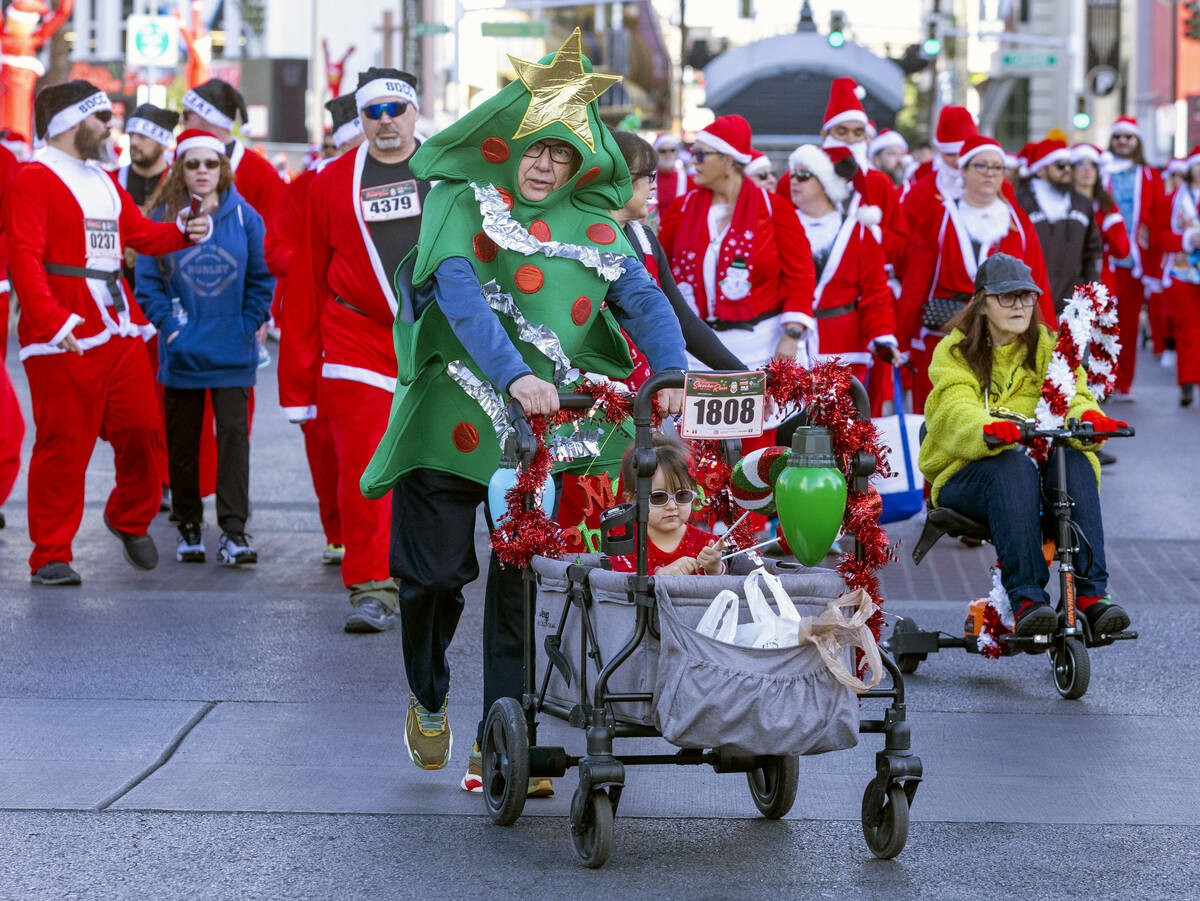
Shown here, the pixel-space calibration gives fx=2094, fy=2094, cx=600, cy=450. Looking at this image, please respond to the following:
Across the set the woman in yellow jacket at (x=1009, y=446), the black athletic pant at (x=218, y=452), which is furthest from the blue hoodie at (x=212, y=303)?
the woman in yellow jacket at (x=1009, y=446)

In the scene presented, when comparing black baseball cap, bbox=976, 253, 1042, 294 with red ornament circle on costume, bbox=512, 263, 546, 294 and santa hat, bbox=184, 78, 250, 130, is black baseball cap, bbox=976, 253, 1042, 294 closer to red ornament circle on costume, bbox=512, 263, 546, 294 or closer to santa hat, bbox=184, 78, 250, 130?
red ornament circle on costume, bbox=512, 263, 546, 294

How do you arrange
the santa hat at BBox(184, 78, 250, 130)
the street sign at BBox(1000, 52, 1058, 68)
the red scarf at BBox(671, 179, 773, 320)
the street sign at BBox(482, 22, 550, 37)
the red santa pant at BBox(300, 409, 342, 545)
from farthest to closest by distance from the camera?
the street sign at BBox(482, 22, 550, 37) < the street sign at BBox(1000, 52, 1058, 68) < the santa hat at BBox(184, 78, 250, 130) < the red scarf at BBox(671, 179, 773, 320) < the red santa pant at BBox(300, 409, 342, 545)

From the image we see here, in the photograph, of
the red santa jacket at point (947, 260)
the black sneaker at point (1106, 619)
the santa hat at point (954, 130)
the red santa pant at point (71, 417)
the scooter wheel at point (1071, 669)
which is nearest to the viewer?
the scooter wheel at point (1071, 669)

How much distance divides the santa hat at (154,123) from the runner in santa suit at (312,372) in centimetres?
161

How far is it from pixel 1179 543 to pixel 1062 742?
167 inches

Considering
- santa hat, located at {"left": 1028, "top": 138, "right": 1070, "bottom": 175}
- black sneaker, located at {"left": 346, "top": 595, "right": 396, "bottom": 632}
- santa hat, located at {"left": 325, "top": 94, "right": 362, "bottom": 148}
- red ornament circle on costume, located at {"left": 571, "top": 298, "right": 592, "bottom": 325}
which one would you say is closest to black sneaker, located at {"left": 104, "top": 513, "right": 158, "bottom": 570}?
black sneaker, located at {"left": 346, "top": 595, "right": 396, "bottom": 632}

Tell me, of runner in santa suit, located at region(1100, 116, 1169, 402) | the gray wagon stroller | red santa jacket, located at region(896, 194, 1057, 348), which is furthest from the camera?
runner in santa suit, located at region(1100, 116, 1169, 402)

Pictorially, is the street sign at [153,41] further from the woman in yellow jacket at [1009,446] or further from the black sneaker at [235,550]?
the woman in yellow jacket at [1009,446]

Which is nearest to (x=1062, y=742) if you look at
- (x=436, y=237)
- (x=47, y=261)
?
(x=436, y=237)

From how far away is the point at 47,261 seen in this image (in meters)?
8.92

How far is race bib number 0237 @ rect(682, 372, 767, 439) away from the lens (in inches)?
187

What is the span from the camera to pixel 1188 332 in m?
17.1

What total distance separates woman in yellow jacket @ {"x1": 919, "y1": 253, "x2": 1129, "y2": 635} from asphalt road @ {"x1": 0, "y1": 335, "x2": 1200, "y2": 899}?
0.37m

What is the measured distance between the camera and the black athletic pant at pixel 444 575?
18.0ft
